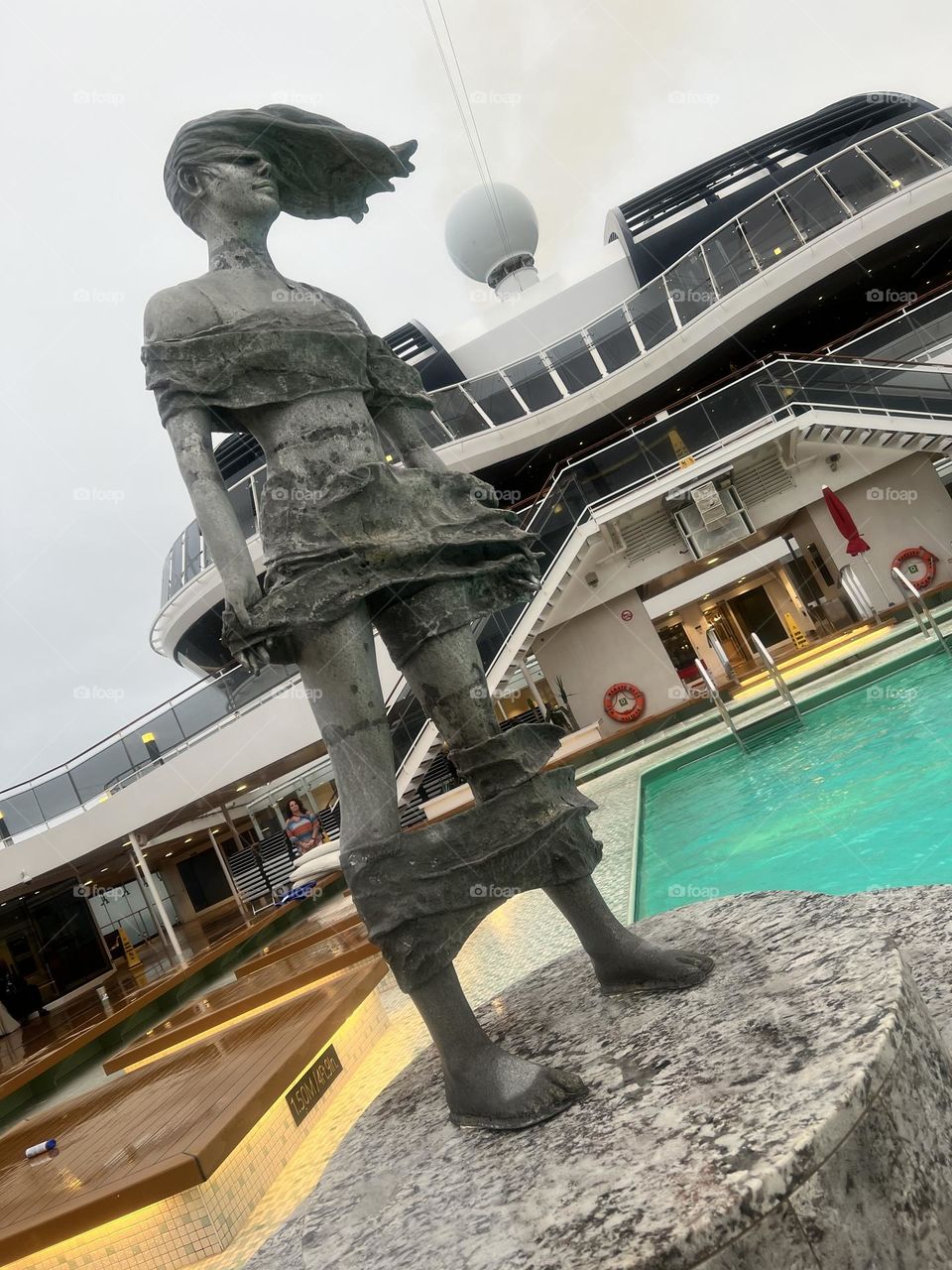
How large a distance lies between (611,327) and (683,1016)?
21633 millimetres

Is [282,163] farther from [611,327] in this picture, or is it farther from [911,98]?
[911,98]

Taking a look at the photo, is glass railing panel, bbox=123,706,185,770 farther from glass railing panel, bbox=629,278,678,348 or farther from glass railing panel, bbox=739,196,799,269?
glass railing panel, bbox=739,196,799,269

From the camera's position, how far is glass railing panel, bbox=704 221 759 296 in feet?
64.2

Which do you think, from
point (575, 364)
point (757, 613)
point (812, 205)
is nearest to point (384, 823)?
point (575, 364)

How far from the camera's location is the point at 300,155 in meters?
2.59

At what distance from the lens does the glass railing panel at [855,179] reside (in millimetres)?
18875

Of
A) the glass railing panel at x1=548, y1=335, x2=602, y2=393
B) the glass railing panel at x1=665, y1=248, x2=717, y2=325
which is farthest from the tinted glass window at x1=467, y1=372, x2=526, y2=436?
the glass railing panel at x1=665, y1=248, x2=717, y2=325

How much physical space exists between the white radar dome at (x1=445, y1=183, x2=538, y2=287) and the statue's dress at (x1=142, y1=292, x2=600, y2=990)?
29683mm

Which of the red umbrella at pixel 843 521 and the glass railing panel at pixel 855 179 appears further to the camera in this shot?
the glass railing panel at pixel 855 179

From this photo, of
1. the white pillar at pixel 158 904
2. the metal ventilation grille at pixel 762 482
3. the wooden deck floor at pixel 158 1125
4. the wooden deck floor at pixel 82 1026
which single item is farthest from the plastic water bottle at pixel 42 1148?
the metal ventilation grille at pixel 762 482

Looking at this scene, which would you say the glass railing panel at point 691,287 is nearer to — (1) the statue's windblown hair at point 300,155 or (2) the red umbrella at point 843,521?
Result: (2) the red umbrella at point 843,521

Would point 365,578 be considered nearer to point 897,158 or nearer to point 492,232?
point 897,158

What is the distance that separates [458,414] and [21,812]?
13373 millimetres

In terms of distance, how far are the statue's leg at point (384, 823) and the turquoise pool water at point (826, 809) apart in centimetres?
305
